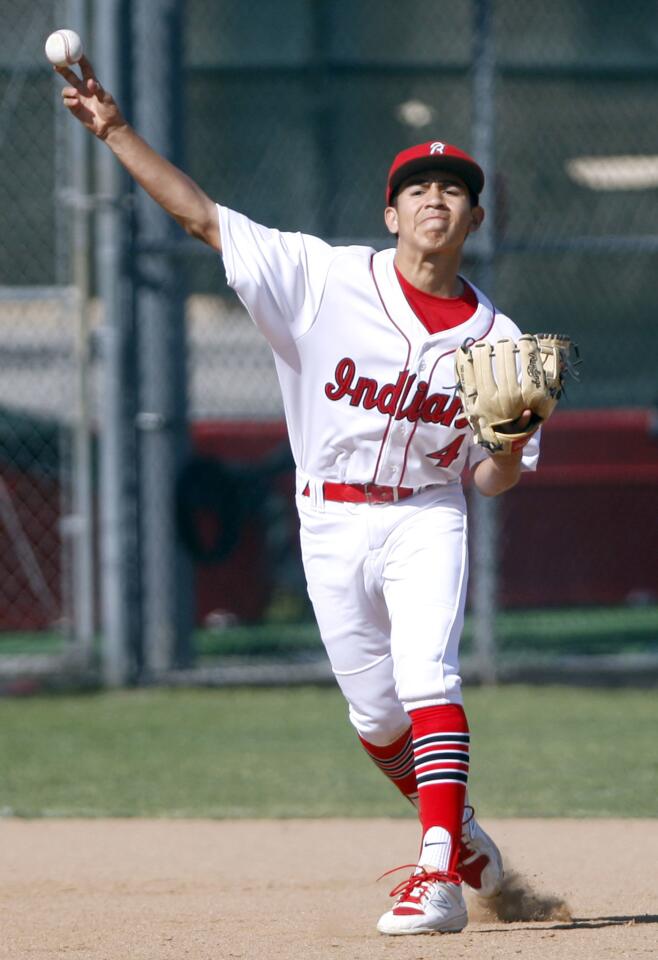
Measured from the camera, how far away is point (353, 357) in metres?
3.41

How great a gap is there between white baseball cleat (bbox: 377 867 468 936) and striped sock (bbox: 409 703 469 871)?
0.21 feet

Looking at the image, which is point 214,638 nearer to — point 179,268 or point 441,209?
point 179,268

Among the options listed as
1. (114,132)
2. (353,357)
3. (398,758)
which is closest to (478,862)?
(398,758)

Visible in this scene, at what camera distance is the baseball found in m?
3.42

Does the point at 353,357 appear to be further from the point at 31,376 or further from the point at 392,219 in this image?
the point at 31,376

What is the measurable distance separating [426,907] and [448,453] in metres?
0.99

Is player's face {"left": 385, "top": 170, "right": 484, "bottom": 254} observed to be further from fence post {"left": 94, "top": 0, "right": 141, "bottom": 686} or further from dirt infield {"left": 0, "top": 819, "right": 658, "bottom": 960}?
fence post {"left": 94, "top": 0, "right": 141, "bottom": 686}

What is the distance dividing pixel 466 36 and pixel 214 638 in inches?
156

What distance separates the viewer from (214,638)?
8.66 meters

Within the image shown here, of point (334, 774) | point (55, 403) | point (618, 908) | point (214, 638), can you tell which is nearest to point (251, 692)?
point (214, 638)

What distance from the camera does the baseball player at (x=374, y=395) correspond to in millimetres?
3377

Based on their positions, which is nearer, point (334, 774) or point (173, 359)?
point (334, 774)

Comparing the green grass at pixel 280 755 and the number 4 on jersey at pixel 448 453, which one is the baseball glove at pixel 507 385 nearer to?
the number 4 on jersey at pixel 448 453

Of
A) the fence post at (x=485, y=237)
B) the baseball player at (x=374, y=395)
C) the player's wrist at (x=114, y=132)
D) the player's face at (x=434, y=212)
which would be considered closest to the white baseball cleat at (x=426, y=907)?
the baseball player at (x=374, y=395)
